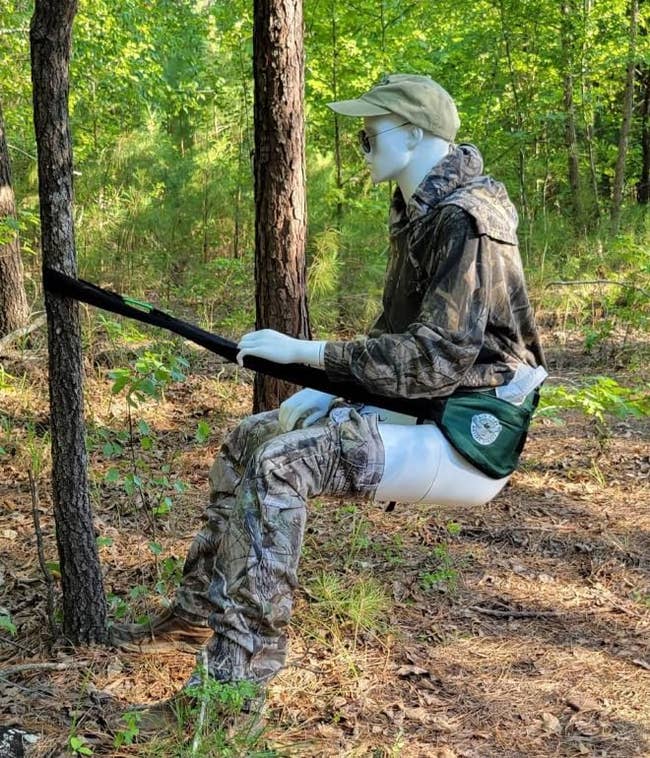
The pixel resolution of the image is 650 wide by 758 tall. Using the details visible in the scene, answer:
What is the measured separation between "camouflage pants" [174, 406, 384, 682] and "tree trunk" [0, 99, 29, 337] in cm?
406

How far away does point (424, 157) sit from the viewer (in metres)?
2.36

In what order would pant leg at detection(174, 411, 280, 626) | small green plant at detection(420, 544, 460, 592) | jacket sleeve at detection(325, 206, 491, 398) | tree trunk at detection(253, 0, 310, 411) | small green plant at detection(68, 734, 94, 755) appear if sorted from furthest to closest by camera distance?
tree trunk at detection(253, 0, 310, 411)
small green plant at detection(420, 544, 460, 592)
pant leg at detection(174, 411, 280, 626)
jacket sleeve at detection(325, 206, 491, 398)
small green plant at detection(68, 734, 94, 755)

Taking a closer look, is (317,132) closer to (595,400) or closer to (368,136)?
(595,400)

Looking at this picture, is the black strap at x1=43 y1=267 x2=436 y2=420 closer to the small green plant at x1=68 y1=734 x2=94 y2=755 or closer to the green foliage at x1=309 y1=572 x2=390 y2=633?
the green foliage at x1=309 y1=572 x2=390 y2=633

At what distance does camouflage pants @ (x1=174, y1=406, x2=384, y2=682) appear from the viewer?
7.04 ft

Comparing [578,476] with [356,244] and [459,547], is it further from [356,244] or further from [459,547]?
[356,244]

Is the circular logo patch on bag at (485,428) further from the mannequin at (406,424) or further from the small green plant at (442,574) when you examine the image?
the small green plant at (442,574)

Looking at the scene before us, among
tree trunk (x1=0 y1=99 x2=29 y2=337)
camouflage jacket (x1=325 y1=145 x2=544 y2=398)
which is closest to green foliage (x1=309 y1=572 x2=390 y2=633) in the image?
camouflage jacket (x1=325 y1=145 x2=544 y2=398)

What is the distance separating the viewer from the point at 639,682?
2.66 metres

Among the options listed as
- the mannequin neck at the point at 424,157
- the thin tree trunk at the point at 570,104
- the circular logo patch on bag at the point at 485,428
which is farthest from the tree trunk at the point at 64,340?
the thin tree trunk at the point at 570,104

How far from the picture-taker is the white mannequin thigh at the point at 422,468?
2230 mm

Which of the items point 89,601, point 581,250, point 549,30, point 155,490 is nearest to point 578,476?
point 155,490

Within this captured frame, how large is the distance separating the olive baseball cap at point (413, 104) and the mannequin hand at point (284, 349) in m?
0.71

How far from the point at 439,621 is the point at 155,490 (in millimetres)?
1617
